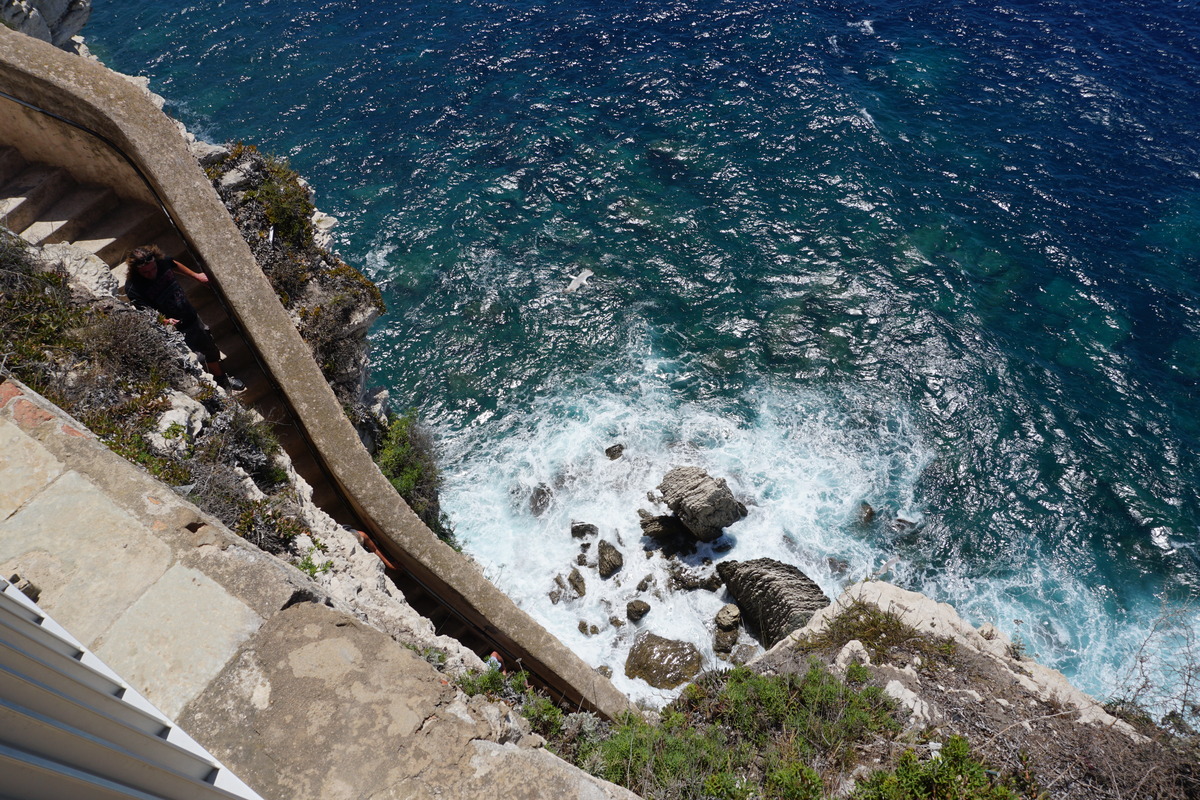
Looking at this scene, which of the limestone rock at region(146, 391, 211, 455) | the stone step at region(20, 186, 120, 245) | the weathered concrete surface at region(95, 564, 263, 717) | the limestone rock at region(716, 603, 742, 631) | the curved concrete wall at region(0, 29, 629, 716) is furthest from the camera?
the limestone rock at region(716, 603, 742, 631)

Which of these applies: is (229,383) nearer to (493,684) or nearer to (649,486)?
(493,684)

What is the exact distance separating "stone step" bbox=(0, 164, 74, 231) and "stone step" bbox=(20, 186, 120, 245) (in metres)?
0.08

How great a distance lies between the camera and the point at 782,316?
747 inches

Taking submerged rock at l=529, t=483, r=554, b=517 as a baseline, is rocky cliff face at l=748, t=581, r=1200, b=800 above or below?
above

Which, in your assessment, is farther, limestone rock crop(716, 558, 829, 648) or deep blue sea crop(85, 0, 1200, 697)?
deep blue sea crop(85, 0, 1200, 697)

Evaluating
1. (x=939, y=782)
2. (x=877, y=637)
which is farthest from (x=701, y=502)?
(x=939, y=782)

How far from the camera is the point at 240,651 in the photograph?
512 centimetres

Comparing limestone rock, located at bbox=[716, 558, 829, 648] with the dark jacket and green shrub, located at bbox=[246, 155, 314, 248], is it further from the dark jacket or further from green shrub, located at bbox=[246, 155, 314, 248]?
the dark jacket

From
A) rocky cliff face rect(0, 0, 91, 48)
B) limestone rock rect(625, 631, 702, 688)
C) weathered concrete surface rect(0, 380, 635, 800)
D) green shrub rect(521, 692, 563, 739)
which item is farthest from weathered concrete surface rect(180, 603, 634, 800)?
rocky cliff face rect(0, 0, 91, 48)

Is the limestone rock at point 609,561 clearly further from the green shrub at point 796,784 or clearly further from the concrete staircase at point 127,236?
the green shrub at point 796,784

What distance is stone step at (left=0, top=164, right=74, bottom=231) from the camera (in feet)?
28.6

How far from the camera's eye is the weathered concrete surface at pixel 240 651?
4.84 m

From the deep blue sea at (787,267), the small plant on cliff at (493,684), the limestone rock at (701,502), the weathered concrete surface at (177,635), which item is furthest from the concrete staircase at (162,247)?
the limestone rock at (701,502)

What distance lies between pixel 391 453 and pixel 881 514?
37.3 feet
